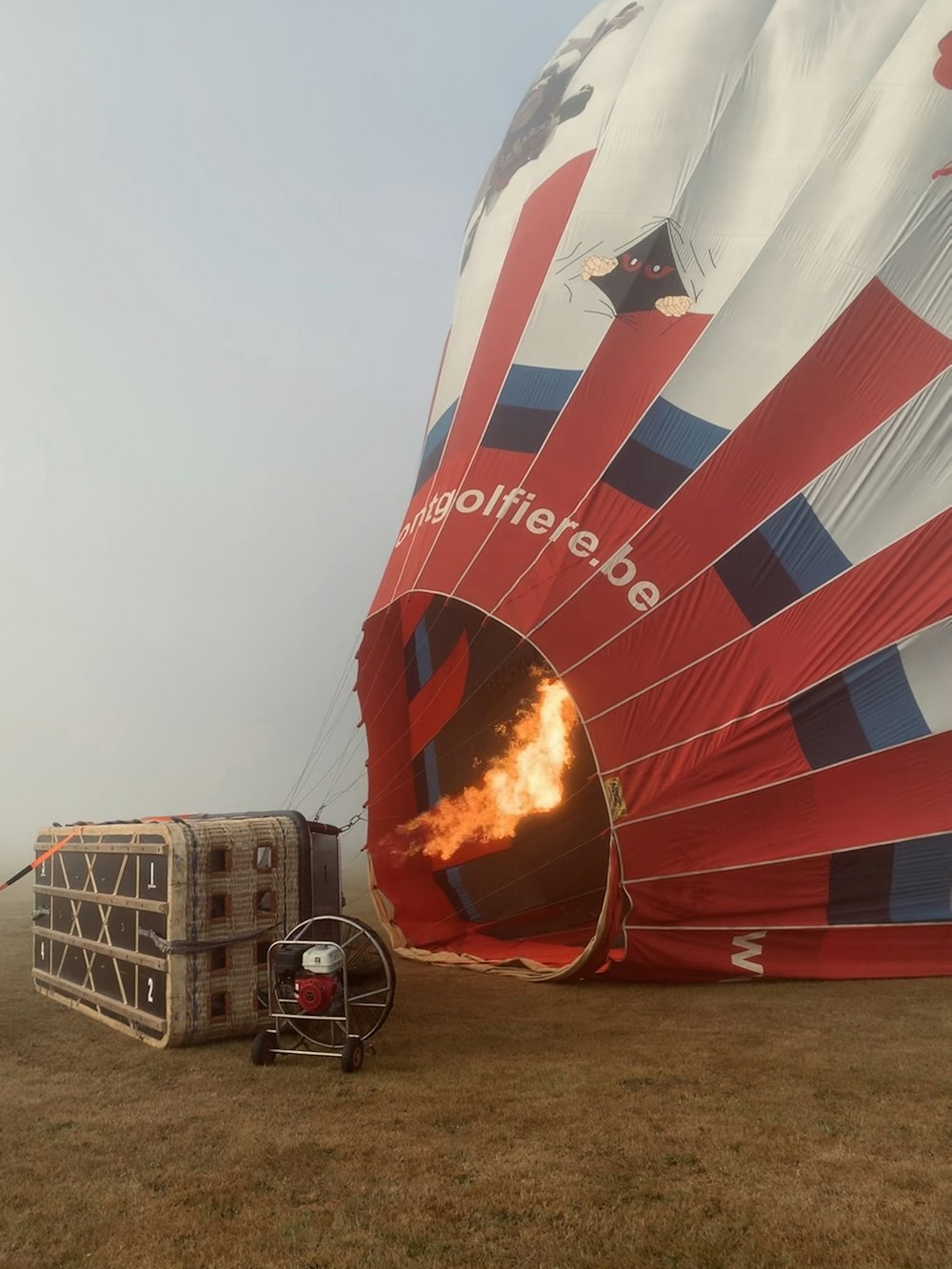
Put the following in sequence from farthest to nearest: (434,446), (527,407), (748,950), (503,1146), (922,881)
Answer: (434,446) → (527,407) → (748,950) → (922,881) → (503,1146)

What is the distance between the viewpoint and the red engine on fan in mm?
4527

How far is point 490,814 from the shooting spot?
8242 mm

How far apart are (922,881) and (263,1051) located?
3.92m

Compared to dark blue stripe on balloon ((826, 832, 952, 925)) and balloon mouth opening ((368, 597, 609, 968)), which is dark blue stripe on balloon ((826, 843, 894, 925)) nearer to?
dark blue stripe on balloon ((826, 832, 952, 925))

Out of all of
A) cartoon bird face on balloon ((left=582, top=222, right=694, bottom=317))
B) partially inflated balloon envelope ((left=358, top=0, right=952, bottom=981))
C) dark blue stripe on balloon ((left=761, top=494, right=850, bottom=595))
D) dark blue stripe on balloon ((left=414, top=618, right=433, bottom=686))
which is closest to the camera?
partially inflated balloon envelope ((left=358, top=0, right=952, bottom=981))

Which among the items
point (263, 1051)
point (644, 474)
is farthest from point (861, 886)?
point (263, 1051)

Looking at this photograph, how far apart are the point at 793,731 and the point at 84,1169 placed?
170 inches

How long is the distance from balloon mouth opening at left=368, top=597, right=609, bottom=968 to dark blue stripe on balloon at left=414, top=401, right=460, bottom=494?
121cm

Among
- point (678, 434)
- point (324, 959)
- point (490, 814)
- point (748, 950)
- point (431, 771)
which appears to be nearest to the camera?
Answer: point (324, 959)

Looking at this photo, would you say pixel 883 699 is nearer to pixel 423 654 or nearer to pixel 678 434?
pixel 678 434

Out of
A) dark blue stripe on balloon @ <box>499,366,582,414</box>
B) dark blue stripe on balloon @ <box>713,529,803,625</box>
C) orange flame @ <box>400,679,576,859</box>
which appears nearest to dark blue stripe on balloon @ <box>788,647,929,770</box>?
dark blue stripe on balloon @ <box>713,529,803,625</box>

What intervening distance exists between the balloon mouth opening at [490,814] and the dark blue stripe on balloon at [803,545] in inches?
92.4

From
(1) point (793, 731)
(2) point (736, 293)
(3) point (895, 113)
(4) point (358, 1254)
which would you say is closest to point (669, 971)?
(1) point (793, 731)

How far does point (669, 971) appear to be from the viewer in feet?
19.4
